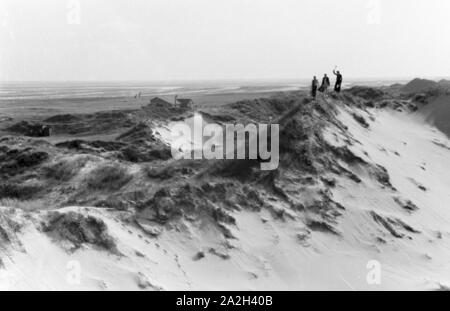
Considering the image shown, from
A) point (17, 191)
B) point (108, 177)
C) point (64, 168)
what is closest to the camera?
point (108, 177)

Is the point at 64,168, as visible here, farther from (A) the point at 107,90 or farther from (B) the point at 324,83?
(A) the point at 107,90

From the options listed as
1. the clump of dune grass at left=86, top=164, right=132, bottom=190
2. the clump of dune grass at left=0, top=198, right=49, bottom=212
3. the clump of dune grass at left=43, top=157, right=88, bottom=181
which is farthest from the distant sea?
the clump of dune grass at left=86, top=164, right=132, bottom=190

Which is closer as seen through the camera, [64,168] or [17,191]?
[17,191]

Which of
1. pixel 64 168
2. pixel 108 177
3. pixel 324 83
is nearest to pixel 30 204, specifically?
pixel 108 177

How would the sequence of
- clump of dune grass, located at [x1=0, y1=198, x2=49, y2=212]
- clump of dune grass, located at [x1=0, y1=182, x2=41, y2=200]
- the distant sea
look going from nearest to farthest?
clump of dune grass, located at [x1=0, y1=198, x2=49, y2=212] < clump of dune grass, located at [x1=0, y1=182, x2=41, y2=200] < the distant sea

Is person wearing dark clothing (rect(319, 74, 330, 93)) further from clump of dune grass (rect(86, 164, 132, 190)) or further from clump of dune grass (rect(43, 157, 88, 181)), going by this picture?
clump of dune grass (rect(43, 157, 88, 181))

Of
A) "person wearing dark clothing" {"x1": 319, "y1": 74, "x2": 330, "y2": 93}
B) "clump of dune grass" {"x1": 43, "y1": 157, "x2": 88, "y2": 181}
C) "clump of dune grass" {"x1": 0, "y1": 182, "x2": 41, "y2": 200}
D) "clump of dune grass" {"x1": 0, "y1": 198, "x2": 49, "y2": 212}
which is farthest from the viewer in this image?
"person wearing dark clothing" {"x1": 319, "y1": 74, "x2": 330, "y2": 93}

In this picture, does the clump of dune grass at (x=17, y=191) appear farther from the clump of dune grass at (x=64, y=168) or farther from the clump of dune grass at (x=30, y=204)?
the clump of dune grass at (x=64, y=168)

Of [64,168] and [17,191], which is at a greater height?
[64,168]
